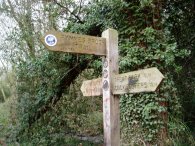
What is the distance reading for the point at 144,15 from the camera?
16.0ft

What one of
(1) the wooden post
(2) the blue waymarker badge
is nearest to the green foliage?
(1) the wooden post

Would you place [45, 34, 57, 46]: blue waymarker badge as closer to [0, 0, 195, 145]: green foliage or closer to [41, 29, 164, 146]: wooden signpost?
[41, 29, 164, 146]: wooden signpost

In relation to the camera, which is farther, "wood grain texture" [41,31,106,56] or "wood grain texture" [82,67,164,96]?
"wood grain texture" [41,31,106,56]

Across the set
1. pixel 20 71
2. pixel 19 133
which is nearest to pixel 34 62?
pixel 20 71

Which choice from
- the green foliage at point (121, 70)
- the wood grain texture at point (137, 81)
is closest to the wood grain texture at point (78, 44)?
the wood grain texture at point (137, 81)

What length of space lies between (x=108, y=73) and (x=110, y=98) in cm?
25

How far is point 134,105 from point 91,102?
2.63 meters

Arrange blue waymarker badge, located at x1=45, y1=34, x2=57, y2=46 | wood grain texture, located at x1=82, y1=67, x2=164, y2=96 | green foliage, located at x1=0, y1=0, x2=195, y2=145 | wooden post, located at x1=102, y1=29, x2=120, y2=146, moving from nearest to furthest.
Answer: wood grain texture, located at x1=82, y1=67, x2=164, y2=96 → blue waymarker badge, located at x1=45, y1=34, x2=57, y2=46 → wooden post, located at x1=102, y1=29, x2=120, y2=146 → green foliage, located at x1=0, y1=0, x2=195, y2=145

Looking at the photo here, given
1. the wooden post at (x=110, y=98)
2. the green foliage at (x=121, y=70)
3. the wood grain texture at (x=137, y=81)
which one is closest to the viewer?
the wood grain texture at (x=137, y=81)

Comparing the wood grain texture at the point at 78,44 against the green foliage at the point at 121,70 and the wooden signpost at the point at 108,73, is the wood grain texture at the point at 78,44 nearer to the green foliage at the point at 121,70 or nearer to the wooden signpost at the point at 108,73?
the wooden signpost at the point at 108,73

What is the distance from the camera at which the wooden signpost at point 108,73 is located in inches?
102

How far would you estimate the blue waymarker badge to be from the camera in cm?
259

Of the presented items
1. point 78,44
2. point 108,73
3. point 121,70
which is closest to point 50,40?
point 78,44

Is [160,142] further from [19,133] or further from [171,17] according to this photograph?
[19,133]
